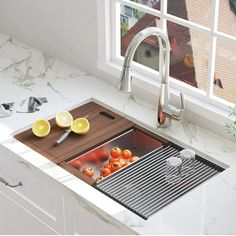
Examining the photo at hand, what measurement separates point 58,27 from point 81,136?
2.77ft

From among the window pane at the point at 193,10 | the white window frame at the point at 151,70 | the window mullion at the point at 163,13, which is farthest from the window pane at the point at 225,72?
the window mullion at the point at 163,13

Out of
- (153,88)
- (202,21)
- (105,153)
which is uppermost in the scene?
(153,88)

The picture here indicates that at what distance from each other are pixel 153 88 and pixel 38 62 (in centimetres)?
84

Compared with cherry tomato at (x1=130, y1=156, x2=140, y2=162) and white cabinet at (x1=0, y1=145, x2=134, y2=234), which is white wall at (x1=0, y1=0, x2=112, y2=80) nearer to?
cherry tomato at (x1=130, y1=156, x2=140, y2=162)

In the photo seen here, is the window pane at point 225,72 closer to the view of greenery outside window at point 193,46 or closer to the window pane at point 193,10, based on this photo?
the view of greenery outside window at point 193,46

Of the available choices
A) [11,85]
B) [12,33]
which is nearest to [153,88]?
[11,85]

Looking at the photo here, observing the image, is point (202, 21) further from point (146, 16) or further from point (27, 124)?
point (27, 124)

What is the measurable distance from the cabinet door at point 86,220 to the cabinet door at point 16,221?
0.19 metres

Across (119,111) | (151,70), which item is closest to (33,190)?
(119,111)

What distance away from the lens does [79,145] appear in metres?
3.04

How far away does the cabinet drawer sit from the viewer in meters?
2.91

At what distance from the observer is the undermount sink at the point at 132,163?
108 inches

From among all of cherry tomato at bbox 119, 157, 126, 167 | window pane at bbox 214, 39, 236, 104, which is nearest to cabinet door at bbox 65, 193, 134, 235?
cherry tomato at bbox 119, 157, 126, 167

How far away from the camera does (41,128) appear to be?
123 inches
